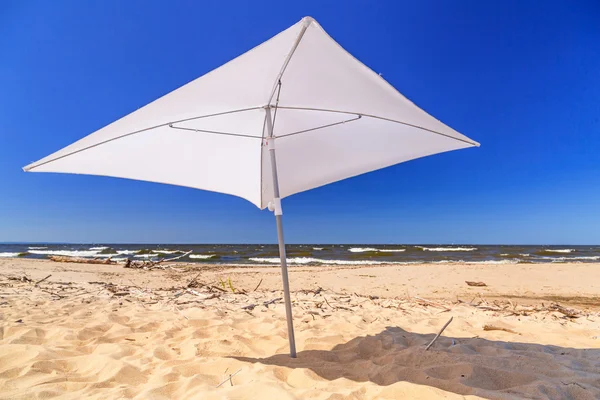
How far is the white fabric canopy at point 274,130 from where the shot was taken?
2.32m

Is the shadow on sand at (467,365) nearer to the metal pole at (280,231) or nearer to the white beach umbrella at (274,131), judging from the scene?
the metal pole at (280,231)

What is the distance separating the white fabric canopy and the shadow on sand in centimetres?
192

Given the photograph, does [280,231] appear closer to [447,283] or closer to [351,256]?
[447,283]

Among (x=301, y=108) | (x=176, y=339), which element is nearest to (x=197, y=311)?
(x=176, y=339)

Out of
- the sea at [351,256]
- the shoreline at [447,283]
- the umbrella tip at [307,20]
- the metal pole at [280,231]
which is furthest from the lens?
the sea at [351,256]

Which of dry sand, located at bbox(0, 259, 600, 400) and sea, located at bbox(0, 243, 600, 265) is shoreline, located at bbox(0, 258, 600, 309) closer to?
dry sand, located at bbox(0, 259, 600, 400)

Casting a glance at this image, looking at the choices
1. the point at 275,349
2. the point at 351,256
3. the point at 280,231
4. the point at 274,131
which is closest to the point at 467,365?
the point at 275,349

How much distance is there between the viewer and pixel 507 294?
8547 mm

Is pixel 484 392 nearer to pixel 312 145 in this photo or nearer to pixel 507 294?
pixel 312 145

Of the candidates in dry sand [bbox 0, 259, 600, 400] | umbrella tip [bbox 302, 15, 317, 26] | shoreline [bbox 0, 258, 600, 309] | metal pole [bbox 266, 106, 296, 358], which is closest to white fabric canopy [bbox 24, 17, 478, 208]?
umbrella tip [bbox 302, 15, 317, 26]

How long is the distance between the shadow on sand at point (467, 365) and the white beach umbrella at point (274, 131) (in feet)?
1.63

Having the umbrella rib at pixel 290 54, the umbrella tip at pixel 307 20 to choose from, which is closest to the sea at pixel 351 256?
the umbrella rib at pixel 290 54

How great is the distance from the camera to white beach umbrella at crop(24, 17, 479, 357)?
91.5 inches

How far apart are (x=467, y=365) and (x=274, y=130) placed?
2.72 metres
